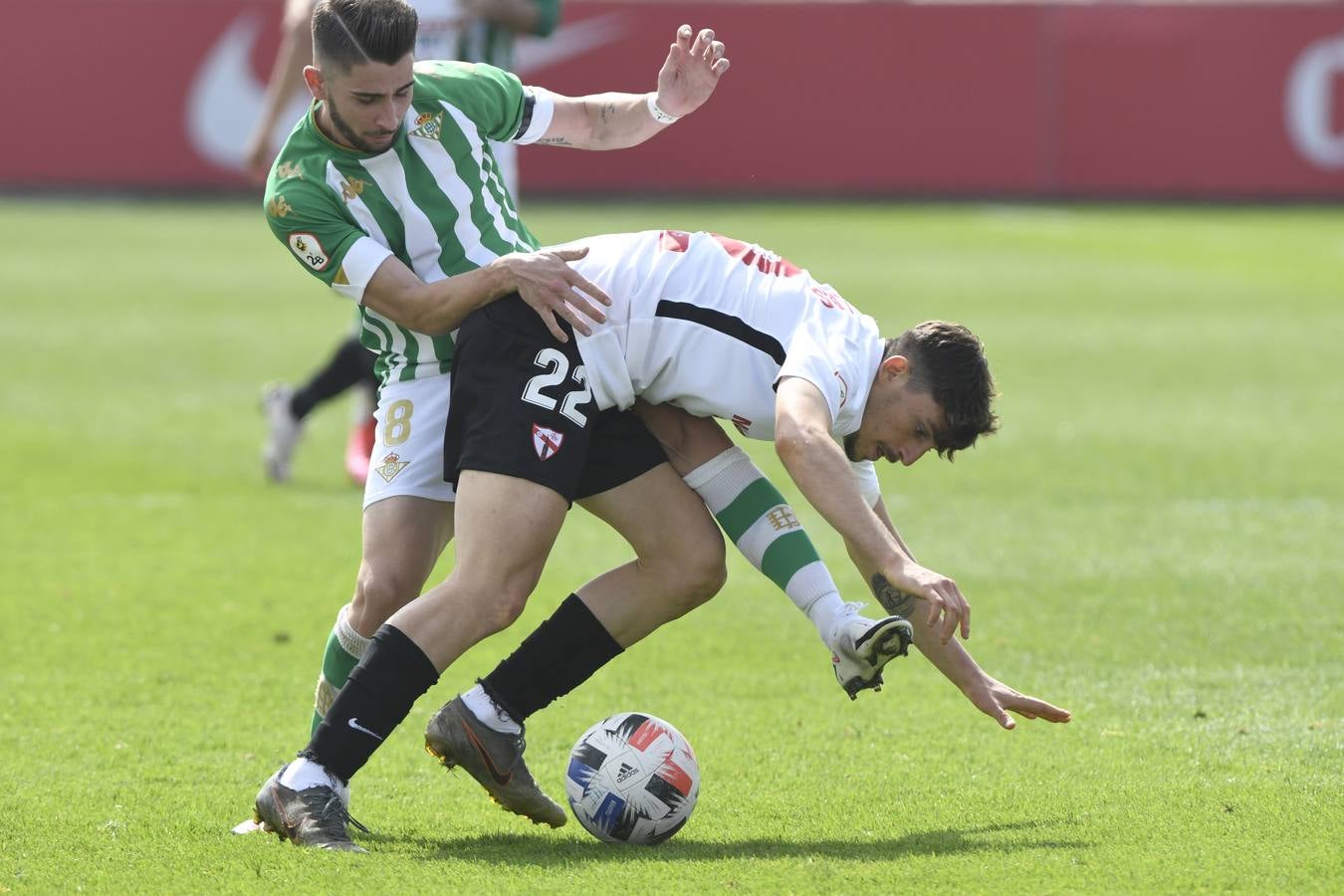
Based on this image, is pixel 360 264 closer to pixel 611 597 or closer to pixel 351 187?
pixel 351 187

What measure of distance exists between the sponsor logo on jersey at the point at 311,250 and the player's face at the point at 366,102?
0.24m

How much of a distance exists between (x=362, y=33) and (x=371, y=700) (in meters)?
1.47

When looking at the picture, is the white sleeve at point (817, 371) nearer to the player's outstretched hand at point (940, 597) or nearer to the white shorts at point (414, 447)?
the player's outstretched hand at point (940, 597)

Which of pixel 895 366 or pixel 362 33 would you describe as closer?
pixel 362 33

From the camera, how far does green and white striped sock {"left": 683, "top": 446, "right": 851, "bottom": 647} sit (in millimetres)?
4484

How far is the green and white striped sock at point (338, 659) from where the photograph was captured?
4.46 meters

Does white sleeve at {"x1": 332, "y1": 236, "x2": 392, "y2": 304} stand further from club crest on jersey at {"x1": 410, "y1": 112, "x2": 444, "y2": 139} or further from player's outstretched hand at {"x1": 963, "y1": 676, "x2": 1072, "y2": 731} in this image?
player's outstretched hand at {"x1": 963, "y1": 676, "x2": 1072, "y2": 731}

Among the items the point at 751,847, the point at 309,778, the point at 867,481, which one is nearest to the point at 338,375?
the point at 867,481

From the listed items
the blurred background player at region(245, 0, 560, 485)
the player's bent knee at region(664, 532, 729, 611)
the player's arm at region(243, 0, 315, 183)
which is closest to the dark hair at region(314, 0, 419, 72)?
the player's bent knee at region(664, 532, 729, 611)

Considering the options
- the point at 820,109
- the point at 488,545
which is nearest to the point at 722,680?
the point at 488,545

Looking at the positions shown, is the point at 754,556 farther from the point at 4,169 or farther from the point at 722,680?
the point at 4,169

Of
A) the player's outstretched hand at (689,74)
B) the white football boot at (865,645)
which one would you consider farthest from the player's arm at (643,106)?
the white football boot at (865,645)

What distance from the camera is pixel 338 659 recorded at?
14.8 ft

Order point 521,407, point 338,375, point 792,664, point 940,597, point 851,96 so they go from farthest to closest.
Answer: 1. point 851,96
2. point 338,375
3. point 792,664
4. point 521,407
5. point 940,597
